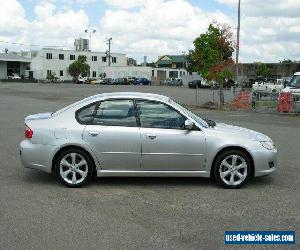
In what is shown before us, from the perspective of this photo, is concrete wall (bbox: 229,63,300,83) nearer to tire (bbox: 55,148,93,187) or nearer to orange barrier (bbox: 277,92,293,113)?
orange barrier (bbox: 277,92,293,113)

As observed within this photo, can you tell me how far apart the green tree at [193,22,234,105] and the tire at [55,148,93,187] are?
2055cm

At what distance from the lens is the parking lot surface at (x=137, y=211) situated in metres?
5.12

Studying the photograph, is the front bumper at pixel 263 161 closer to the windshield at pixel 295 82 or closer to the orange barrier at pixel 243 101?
the windshield at pixel 295 82

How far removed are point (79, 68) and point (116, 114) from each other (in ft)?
308

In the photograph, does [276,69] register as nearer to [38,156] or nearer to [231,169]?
[231,169]

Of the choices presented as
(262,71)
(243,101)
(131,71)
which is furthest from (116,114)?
(131,71)

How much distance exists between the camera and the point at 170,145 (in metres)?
7.30

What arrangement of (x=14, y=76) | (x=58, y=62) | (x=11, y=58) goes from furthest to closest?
(x=58, y=62) < (x=11, y=58) < (x=14, y=76)

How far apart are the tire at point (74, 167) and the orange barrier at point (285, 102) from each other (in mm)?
17175

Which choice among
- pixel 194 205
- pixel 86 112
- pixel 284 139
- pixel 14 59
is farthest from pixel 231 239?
pixel 14 59

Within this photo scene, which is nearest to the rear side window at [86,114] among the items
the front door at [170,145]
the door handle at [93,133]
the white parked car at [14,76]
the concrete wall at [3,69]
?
the door handle at [93,133]

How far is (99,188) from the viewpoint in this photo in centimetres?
737

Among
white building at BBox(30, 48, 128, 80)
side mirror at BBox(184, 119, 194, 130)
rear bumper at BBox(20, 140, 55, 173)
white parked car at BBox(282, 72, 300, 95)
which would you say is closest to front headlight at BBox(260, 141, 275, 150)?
side mirror at BBox(184, 119, 194, 130)

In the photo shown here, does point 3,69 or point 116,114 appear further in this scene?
point 3,69
